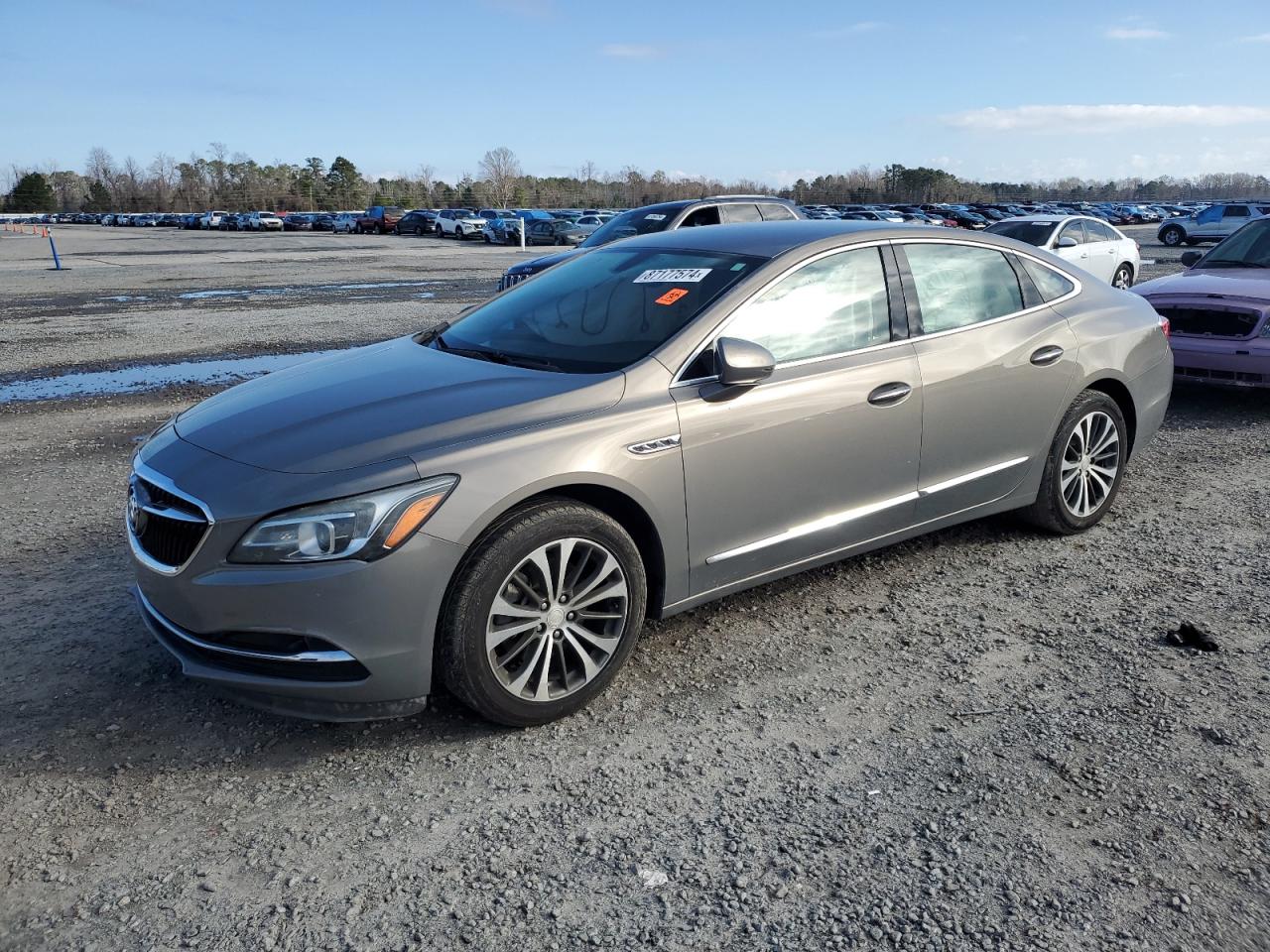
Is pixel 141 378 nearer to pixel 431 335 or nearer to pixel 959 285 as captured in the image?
pixel 431 335

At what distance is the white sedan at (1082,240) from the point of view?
16.2 meters

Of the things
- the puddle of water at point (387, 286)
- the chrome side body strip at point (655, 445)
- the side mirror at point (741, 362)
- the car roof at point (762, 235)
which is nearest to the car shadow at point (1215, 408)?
the car roof at point (762, 235)

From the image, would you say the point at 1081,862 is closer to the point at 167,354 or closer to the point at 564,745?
the point at 564,745

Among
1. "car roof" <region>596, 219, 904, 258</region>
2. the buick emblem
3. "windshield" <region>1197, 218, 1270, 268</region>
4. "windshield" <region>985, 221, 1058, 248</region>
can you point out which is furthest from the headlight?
"windshield" <region>985, 221, 1058, 248</region>

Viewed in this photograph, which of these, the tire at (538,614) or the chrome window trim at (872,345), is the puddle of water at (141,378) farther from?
the tire at (538,614)

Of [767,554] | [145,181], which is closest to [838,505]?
[767,554]

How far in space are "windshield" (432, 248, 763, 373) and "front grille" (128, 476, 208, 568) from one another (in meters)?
1.39

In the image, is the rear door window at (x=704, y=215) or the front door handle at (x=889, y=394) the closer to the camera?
the front door handle at (x=889, y=394)

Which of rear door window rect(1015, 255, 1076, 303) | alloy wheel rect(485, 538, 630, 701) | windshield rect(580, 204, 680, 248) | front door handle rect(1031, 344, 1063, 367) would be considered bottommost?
alloy wheel rect(485, 538, 630, 701)

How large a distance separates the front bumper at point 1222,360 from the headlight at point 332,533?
7.23 m

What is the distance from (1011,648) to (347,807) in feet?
8.56

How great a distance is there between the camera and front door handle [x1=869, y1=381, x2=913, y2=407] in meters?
4.17

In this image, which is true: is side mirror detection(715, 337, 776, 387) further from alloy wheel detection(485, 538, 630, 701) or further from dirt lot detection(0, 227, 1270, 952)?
dirt lot detection(0, 227, 1270, 952)

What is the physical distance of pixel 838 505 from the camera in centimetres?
414
